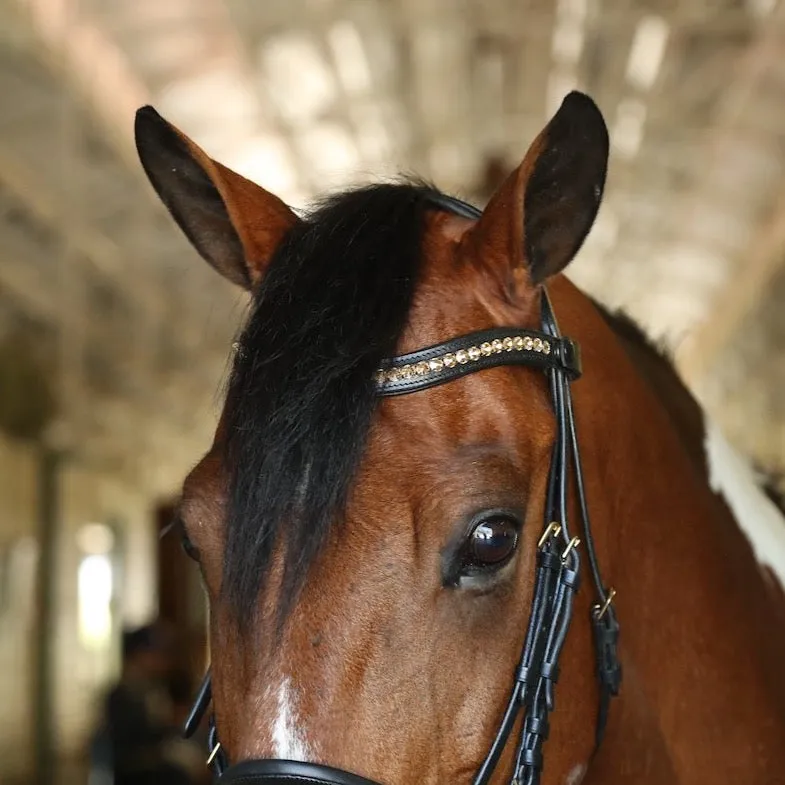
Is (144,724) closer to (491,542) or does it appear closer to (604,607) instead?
(604,607)

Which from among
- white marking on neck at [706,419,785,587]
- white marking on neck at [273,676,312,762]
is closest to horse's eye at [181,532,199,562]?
white marking on neck at [273,676,312,762]

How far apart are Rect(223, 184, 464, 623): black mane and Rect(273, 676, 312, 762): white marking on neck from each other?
98 mm

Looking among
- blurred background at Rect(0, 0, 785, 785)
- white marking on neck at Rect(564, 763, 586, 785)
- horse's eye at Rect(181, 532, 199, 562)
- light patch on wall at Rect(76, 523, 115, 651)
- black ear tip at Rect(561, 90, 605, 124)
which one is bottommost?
white marking on neck at Rect(564, 763, 586, 785)

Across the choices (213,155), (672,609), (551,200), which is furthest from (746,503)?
(213,155)

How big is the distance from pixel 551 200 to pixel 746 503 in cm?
76

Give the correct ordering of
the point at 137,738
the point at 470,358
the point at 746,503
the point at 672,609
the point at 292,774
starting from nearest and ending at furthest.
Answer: the point at 292,774 → the point at 470,358 → the point at 672,609 → the point at 746,503 → the point at 137,738

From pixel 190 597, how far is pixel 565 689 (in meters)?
6.83

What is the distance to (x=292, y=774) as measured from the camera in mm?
1040

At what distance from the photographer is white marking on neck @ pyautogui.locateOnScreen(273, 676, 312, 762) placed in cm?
106

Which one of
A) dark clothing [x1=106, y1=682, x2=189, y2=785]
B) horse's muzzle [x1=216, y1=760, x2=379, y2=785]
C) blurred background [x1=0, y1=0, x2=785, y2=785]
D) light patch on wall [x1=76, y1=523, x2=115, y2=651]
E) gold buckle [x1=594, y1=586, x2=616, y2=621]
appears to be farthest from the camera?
light patch on wall [x1=76, y1=523, x2=115, y2=651]

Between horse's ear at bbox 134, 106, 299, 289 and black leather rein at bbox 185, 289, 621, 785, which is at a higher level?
horse's ear at bbox 134, 106, 299, 289

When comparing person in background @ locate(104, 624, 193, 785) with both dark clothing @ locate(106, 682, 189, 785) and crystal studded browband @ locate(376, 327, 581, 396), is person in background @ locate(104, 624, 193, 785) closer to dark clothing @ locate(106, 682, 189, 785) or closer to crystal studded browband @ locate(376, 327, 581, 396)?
dark clothing @ locate(106, 682, 189, 785)

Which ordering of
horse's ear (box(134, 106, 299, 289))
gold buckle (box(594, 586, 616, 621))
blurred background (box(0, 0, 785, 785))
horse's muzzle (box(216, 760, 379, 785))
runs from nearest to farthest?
horse's muzzle (box(216, 760, 379, 785))
gold buckle (box(594, 586, 616, 621))
horse's ear (box(134, 106, 299, 289))
blurred background (box(0, 0, 785, 785))

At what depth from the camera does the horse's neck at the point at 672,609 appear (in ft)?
4.76
